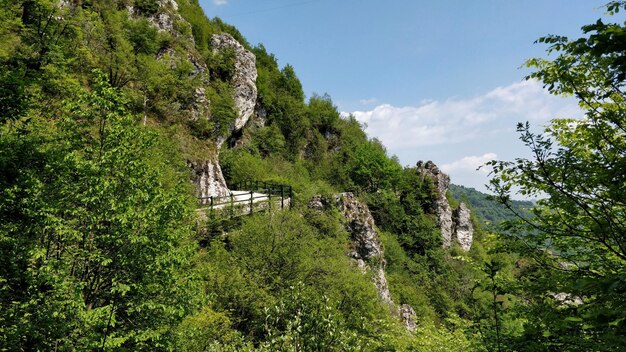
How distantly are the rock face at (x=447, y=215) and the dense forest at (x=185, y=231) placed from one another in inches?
1198

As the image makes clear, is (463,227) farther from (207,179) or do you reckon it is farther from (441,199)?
(207,179)

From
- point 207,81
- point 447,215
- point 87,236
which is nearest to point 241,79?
point 207,81

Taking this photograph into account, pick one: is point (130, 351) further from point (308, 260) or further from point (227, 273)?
point (308, 260)

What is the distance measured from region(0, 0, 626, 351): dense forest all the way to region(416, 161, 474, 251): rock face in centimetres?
3044

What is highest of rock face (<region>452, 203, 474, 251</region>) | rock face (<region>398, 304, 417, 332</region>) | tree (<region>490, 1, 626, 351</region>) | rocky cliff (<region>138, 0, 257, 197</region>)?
rocky cliff (<region>138, 0, 257, 197</region>)

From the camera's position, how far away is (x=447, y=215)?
55.9m

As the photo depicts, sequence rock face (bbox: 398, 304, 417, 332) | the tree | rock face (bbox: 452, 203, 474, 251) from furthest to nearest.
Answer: rock face (bbox: 452, 203, 474, 251)
rock face (bbox: 398, 304, 417, 332)
the tree

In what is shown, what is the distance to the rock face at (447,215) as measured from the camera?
54.8 metres

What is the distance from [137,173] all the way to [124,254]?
2153 mm

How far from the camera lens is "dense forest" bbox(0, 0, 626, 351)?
4641 millimetres

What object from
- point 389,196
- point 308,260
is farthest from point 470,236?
point 308,260

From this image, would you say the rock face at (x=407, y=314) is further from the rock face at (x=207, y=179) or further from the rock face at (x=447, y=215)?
the rock face at (x=447, y=215)

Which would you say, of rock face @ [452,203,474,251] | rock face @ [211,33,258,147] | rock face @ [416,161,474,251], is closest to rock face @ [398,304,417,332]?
rock face @ [416,161,474,251]

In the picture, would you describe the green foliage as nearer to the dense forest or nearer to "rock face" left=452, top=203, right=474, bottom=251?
the dense forest
